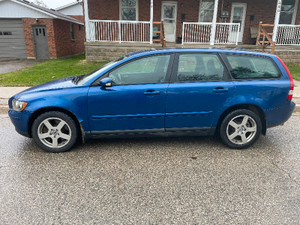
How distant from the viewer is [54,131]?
12.2 feet

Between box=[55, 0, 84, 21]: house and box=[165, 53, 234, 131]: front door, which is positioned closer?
box=[165, 53, 234, 131]: front door

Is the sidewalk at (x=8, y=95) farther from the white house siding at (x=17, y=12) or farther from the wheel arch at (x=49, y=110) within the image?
the white house siding at (x=17, y=12)

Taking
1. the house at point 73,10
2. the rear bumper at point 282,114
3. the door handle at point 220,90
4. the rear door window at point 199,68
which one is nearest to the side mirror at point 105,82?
the rear door window at point 199,68

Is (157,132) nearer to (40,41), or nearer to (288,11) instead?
(288,11)

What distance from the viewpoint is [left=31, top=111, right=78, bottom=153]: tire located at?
364 centimetres

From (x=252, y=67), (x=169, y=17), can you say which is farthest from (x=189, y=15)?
(x=252, y=67)

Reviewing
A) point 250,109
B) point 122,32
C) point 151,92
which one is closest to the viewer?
point 151,92

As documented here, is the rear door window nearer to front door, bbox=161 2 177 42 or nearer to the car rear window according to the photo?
the car rear window

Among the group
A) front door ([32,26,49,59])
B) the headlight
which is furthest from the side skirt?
front door ([32,26,49,59])

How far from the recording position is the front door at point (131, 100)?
3.62 m

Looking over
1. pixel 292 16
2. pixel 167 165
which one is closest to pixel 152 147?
pixel 167 165

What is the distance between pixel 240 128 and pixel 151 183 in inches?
72.2

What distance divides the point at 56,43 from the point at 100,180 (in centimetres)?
1690

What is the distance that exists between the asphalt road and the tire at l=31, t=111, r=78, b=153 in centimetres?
14
